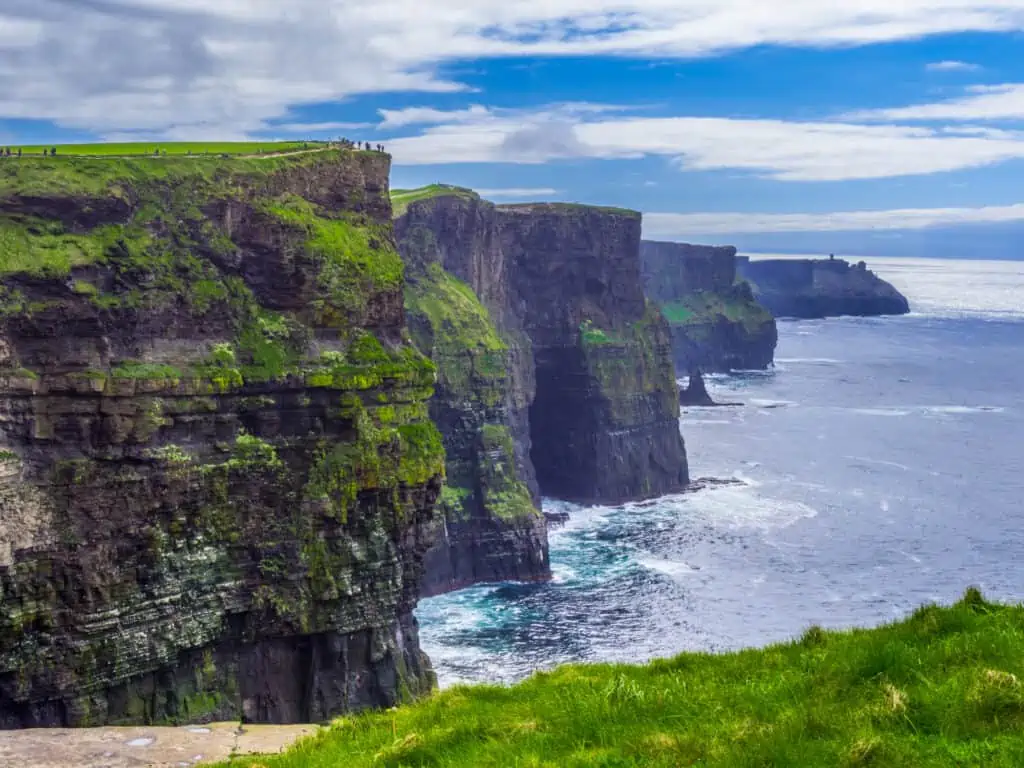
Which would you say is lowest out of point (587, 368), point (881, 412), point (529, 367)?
point (881, 412)

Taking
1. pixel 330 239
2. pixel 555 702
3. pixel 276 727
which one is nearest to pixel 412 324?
pixel 330 239

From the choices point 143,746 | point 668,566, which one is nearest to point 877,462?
point 668,566

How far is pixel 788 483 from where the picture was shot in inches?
5472

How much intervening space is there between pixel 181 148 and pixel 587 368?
228 ft

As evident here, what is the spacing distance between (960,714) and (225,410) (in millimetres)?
43927

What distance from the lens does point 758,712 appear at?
15656 mm

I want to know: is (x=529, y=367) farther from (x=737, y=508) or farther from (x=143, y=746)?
(x=143, y=746)

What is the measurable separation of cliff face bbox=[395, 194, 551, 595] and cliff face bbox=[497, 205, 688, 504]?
56.5ft

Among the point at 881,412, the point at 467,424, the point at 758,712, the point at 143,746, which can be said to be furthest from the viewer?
the point at 881,412

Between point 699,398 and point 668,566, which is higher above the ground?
point 699,398

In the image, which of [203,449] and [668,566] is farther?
[668,566]

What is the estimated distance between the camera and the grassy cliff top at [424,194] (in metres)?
111

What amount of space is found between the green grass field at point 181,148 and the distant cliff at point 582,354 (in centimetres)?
5279

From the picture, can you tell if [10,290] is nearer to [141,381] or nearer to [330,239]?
[141,381]
